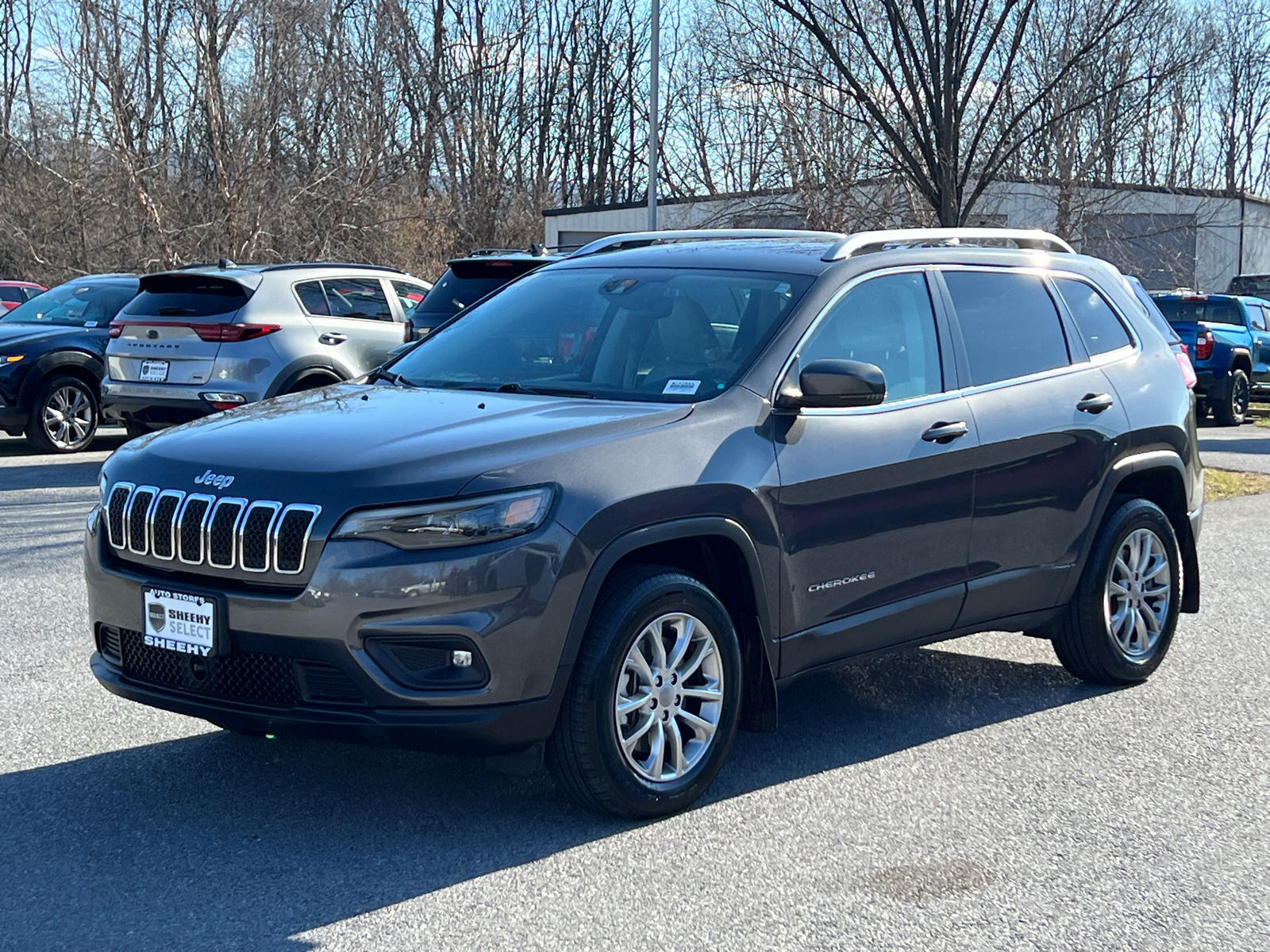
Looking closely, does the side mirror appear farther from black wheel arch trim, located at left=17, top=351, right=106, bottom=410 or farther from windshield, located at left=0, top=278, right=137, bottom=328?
windshield, located at left=0, top=278, right=137, bottom=328

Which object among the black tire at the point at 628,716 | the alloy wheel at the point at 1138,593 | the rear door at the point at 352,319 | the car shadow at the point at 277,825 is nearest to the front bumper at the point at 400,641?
the black tire at the point at 628,716

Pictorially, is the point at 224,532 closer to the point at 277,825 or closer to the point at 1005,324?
the point at 277,825

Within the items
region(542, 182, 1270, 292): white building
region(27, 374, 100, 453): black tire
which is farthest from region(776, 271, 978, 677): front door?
region(542, 182, 1270, 292): white building

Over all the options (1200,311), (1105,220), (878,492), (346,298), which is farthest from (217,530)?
(1105,220)

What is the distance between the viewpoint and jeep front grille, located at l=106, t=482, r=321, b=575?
13.5ft

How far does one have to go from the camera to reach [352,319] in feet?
43.4

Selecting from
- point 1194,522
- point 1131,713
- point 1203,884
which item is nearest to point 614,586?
point 1203,884

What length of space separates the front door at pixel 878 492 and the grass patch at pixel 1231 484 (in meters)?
7.97

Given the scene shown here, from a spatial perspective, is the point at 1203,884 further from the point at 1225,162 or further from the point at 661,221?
the point at 1225,162

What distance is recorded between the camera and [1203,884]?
13.5 ft

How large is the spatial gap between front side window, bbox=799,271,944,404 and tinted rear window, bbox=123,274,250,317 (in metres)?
7.90

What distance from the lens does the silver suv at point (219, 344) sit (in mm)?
12070

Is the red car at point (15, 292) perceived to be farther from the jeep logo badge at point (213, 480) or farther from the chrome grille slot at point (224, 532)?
the chrome grille slot at point (224, 532)

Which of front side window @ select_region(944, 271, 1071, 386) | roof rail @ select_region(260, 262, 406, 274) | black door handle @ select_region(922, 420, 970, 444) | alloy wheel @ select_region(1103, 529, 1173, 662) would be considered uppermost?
roof rail @ select_region(260, 262, 406, 274)
